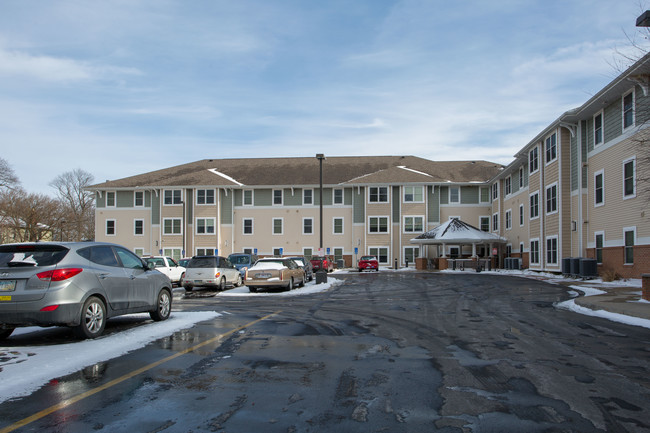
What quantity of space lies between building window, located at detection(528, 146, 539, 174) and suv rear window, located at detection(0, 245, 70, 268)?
34.6m

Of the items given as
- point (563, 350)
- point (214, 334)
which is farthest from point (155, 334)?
point (563, 350)

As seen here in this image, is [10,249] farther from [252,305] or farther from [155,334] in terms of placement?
[252,305]

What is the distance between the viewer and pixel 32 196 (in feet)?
207

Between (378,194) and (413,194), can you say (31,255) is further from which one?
(413,194)

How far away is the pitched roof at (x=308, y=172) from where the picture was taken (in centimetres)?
5631

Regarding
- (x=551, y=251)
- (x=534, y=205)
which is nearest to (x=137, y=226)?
(x=534, y=205)

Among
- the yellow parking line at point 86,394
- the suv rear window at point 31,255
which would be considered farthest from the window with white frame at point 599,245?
the suv rear window at point 31,255

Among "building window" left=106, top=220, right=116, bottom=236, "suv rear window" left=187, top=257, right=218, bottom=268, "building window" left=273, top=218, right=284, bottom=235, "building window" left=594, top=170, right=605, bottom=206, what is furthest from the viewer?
"building window" left=106, top=220, right=116, bottom=236

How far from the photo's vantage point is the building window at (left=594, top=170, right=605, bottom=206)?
93.1 ft

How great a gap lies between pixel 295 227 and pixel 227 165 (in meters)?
12.9

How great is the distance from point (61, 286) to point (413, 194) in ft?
161

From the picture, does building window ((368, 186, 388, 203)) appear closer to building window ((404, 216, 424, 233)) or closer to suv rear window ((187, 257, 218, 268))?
building window ((404, 216, 424, 233))

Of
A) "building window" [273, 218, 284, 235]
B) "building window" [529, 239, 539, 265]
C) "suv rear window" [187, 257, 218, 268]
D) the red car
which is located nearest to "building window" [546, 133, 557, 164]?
"building window" [529, 239, 539, 265]

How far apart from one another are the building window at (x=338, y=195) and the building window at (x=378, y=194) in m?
3.55
